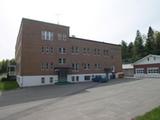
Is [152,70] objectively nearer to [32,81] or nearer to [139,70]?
[139,70]

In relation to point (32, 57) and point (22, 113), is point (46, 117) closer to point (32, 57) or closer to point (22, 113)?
point (22, 113)

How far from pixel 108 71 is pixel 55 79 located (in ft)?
51.9

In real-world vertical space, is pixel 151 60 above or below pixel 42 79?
above

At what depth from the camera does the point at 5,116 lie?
34.8ft

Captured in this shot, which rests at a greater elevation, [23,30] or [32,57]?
[23,30]

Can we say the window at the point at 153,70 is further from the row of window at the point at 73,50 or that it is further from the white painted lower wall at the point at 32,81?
the white painted lower wall at the point at 32,81

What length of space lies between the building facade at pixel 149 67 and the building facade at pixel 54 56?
402 inches

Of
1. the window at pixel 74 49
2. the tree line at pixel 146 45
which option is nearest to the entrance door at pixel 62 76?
the window at pixel 74 49

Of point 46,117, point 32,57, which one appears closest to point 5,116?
point 46,117

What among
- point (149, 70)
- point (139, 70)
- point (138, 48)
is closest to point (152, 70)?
point (149, 70)

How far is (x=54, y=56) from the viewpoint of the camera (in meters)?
32.6

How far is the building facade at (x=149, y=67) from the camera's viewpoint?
41.5 m

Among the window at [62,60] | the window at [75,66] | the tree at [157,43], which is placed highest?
the tree at [157,43]

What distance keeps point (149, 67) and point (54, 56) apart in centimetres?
2608
